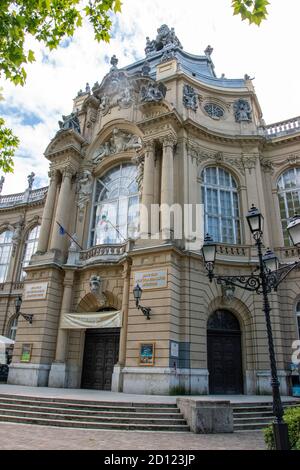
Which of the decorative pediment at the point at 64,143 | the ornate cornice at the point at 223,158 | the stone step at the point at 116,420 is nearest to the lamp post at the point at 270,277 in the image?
the stone step at the point at 116,420

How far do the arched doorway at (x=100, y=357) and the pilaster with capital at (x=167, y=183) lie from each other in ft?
20.5

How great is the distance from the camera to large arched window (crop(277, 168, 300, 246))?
21359 millimetres

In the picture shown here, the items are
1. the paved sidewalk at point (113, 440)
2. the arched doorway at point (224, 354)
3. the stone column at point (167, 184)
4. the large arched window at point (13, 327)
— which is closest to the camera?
the paved sidewalk at point (113, 440)

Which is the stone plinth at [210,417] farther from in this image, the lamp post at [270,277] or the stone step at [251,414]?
the lamp post at [270,277]

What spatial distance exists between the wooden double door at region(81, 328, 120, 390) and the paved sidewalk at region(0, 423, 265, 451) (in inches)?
354

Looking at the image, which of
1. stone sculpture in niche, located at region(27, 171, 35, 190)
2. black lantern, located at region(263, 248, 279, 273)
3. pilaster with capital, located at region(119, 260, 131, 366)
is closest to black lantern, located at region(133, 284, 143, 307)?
pilaster with capital, located at region(119, 260, 131, 366)

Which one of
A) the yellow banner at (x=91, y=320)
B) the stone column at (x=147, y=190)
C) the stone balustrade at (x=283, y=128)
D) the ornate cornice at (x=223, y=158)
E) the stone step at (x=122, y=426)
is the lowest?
the stone step at (x=122, y=426)

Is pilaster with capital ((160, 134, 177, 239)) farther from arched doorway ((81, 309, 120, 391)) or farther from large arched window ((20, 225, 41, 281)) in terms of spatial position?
large arched window ((20, 225, 41, 281))

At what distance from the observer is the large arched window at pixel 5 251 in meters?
30.3

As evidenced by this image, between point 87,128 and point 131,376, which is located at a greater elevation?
point 87,128

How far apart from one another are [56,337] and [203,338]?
8.48 m

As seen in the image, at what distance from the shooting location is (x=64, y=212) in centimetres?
2259
